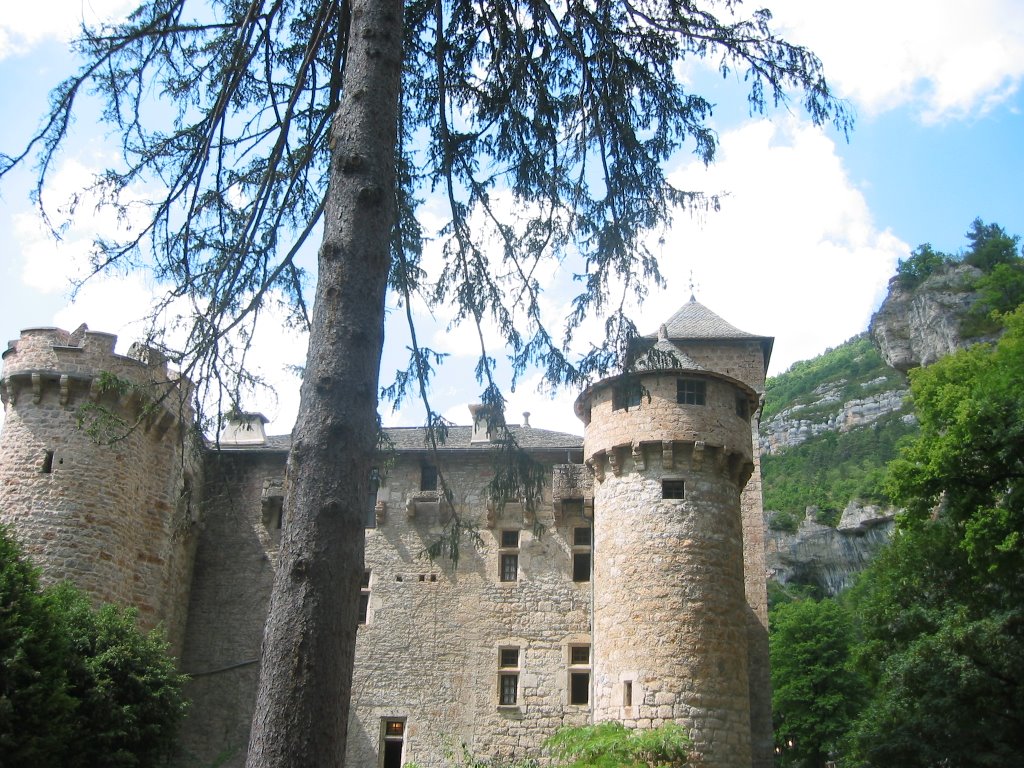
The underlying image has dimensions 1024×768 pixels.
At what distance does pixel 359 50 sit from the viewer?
882 cm

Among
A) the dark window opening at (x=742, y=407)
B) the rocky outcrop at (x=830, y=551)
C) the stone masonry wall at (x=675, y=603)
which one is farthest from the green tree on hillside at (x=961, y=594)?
the rocky outcrop at (x=830, y=551)

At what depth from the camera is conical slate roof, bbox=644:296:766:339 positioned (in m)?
27.9

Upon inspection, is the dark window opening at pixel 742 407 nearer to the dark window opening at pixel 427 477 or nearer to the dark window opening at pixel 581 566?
the dark window opening at pixel 581 566

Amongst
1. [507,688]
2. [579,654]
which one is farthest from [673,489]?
[507,688]

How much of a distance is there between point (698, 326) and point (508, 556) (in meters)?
8.61

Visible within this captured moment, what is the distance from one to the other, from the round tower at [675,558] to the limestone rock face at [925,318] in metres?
22.4

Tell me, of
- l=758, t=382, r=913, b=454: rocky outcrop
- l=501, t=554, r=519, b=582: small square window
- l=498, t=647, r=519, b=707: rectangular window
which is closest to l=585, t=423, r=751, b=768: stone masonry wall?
l=498, t=647, r=519, b=707: rectangular window

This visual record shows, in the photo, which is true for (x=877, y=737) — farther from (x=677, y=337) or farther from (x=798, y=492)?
(x=798, y=492)

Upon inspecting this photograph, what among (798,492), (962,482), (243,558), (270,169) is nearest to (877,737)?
(962,482)

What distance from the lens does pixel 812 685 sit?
131ft

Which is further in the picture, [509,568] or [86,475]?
[509,568]

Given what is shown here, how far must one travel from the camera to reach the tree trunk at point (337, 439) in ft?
22.1

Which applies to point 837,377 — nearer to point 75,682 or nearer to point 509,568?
point 509,568

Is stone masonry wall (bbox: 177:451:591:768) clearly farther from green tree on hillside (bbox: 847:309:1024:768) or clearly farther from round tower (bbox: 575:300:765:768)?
green tree on hillside (bbox: 847:309:1024:768)
